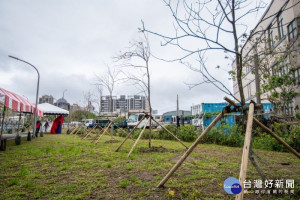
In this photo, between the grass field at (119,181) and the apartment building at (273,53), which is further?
the apartment building at (273,53)

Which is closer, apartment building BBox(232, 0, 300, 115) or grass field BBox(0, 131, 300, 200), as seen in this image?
grass field BBox(0, 131, 300, 200)

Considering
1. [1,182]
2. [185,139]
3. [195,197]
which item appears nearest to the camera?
[195,197]

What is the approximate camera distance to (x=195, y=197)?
256cm

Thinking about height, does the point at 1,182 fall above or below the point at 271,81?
below

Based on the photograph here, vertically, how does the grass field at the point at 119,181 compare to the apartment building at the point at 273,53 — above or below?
below

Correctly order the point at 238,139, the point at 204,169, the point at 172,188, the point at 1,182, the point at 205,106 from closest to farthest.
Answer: the point at 172,188
the point at 1,182
the point at 204,169
the point at 238,139
the point at 205,106

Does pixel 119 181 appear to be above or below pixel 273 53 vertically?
below

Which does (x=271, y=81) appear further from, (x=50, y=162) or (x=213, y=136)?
(x=50, y=162)

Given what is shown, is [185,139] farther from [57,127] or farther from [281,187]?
[57,127]

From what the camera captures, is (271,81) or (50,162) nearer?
(50,162)

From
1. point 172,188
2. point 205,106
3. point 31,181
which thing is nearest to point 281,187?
point 172,188

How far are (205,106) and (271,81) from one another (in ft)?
19.0

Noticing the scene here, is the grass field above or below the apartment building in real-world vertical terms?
below

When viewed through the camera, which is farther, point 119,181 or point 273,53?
point 273,53
